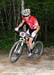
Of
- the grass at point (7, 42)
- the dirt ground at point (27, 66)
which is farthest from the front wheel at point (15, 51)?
the grass at point (7, 42)

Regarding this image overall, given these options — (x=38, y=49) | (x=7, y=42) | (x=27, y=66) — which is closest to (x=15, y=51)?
(x=27, y=66)

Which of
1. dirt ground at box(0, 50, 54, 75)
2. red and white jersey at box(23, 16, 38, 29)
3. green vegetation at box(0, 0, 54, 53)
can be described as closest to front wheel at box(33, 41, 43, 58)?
dirt ground at box(0, 50, 54, 75)

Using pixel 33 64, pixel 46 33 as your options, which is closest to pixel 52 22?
pixel 46 33

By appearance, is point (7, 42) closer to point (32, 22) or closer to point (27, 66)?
point (32, 22)

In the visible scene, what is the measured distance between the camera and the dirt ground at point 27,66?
8.52 metres

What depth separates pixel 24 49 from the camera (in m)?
10.3

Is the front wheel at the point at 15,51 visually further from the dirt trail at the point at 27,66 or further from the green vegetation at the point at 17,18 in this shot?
the green vegetation at the point at 17,18

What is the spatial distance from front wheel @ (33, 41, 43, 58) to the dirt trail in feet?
0.52

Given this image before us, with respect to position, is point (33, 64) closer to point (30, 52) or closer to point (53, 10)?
point (30, 52)

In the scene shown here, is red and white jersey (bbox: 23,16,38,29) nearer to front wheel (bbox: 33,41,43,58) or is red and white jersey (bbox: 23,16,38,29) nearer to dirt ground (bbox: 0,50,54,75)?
front wheel (bbox: 33,41,43,58)

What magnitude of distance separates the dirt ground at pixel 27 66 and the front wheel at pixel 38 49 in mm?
159

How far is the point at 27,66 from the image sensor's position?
912 centimetres

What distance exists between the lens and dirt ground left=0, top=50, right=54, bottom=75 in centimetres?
852

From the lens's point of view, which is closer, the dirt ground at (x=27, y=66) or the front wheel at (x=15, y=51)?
the dirt ground at (x=27, y=66)
